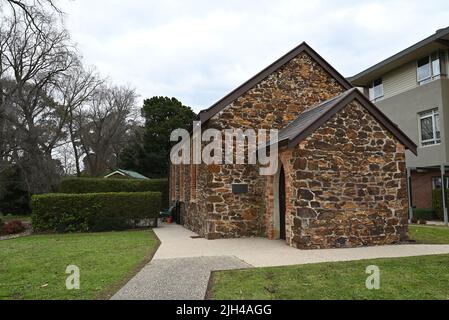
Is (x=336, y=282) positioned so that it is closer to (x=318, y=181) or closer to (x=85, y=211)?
(x=318, y=181)

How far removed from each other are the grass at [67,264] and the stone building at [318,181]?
3256mm

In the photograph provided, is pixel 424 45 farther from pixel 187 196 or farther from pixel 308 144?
pixel 187 196

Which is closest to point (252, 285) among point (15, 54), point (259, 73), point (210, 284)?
point (210, 284)

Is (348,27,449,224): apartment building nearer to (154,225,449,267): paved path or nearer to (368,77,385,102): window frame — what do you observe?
(368,77,385,102): window frame

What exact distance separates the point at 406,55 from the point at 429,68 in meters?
1.43

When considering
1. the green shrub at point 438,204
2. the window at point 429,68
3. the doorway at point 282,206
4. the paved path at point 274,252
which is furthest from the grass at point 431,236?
the window at point 429,68

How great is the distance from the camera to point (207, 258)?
874cm

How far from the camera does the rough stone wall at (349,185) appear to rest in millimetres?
9906

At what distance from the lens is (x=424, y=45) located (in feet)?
60.3

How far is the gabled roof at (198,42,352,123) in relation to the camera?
505 inches

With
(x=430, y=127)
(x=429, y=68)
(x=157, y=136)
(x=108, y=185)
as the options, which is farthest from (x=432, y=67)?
(x=157, y=136)

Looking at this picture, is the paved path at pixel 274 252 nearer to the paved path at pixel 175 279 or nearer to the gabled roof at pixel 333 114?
the paved path at pixel 175 279

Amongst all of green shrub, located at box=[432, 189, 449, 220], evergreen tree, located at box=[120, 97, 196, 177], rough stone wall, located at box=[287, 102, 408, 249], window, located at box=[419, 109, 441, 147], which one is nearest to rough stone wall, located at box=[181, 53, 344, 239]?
rough stone wall, located at box=[287, 102, 408, 249]
